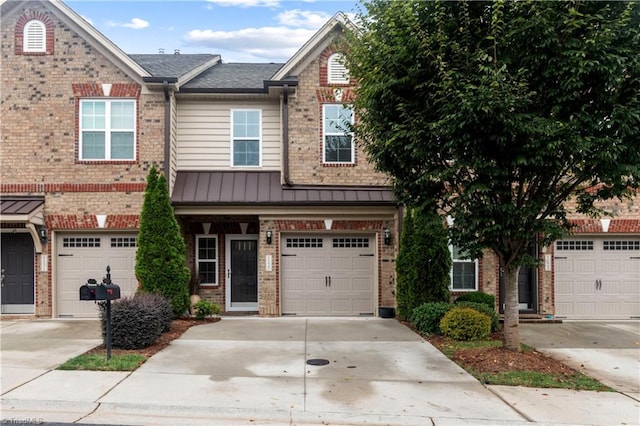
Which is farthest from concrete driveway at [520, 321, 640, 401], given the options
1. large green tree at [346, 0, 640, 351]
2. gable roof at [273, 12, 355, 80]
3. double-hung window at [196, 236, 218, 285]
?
gable roof at [273, 12, 355, 80]

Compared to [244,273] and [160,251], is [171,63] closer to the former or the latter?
[160,251]

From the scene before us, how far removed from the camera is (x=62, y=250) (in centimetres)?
1284

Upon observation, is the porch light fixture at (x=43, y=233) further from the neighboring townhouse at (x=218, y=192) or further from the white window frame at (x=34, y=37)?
the white window frame at (x=34, y=37)

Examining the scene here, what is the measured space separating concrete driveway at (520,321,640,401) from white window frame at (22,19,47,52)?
1401 cm

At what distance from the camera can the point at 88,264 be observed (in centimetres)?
1290

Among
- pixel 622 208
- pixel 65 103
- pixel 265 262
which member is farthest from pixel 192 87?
pixel 622 208

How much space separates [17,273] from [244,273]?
5973mm

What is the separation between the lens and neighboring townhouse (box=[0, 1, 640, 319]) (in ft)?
41.3

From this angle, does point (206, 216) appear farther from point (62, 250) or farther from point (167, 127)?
point (62, 250)

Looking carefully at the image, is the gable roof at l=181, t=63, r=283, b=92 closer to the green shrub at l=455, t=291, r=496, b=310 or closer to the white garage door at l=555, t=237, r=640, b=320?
the green shrub at l=455, t=291, r=496, b=310

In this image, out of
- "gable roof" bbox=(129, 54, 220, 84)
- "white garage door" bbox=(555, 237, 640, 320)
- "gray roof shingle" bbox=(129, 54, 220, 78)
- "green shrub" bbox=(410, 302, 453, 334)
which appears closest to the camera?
"green shrub" bbox=(410, 302, 453, 334)

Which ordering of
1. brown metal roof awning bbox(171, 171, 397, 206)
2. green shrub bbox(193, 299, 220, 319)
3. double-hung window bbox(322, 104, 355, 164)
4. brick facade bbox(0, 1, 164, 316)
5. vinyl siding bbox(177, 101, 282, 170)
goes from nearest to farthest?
green shrub bbox(193, 299, 220, 319)
brick facade bbox(0, 1, 164, 316)
brown metal roof awning bbox(171, 171, 397, 206)
double-hung window bbox(322, 104, 355, 164)
vinyl siding bbox(177, 101, 282, 170)

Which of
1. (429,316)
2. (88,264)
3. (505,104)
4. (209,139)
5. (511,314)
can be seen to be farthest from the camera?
(209,139)

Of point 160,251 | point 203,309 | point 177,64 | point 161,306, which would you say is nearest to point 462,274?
point 203,309
